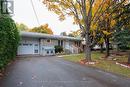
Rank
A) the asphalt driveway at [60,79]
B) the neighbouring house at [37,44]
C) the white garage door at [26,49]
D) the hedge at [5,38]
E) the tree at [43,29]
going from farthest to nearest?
the tree at [43,29], the neighbouring house at [37,44], the white garage door at [26,49], the hedge at [5,38], the asphalt driveway at [60,79]

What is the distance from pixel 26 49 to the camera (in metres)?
37.7

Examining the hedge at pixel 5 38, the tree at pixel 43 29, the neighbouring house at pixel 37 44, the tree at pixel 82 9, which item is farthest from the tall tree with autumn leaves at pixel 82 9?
the tree at pixel 43 29

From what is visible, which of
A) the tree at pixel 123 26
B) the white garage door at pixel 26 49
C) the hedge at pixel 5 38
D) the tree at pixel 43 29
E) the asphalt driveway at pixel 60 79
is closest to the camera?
the asphalt driveway at pixel 60 79

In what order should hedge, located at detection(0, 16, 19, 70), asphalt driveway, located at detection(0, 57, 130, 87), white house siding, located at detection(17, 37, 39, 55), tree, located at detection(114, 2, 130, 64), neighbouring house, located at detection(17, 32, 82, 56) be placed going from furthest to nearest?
neighbouring house, located at detection(17, 32, 82, 56) → white house siding, located at detection(17, 37, 39, 55) → tree, located at detection(114, 2, 130, 64) → hedge, located at detection(0, 16, 19, 70) → asphalt driveway, located at detection(0, 57, 130, 87)

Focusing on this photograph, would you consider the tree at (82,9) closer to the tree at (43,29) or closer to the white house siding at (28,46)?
the white house siding at (28,46)

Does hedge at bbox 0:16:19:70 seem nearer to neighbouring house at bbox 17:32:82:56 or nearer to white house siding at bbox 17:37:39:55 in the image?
neighbouring house at bbox 17:32:82:56

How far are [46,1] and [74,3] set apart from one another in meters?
3.02

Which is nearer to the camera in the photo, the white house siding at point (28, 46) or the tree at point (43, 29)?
the white house siding at point (28, 46)

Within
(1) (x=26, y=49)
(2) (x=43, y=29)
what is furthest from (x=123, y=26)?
(2) (x=43, y=29)

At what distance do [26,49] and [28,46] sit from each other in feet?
2.04

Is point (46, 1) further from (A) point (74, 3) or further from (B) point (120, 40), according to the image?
(B) point (120, 40)

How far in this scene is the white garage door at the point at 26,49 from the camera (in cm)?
3678

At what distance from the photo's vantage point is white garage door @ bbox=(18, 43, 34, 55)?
36781mm

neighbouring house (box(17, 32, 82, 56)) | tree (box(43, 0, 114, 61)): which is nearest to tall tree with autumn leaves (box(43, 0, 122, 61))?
tree (box(43, 0, 114, 61))
